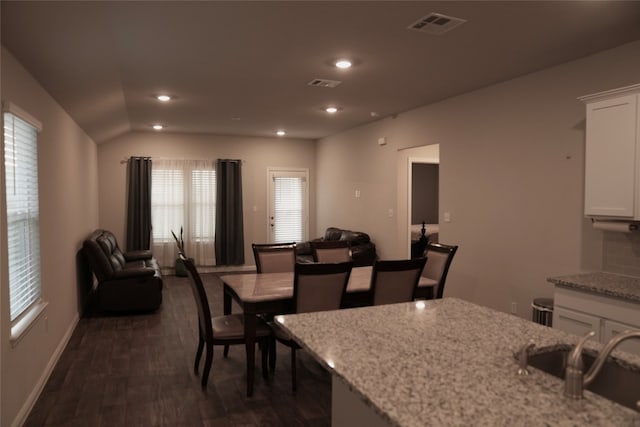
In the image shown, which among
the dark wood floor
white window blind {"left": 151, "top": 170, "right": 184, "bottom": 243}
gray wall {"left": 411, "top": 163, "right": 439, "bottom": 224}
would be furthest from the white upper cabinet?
gray wall {"left": 411, "top": 163, "right": 439, "bottom": 224}

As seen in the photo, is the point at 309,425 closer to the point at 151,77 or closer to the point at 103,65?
the point at 103,65

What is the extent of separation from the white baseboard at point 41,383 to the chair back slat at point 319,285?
1850mm

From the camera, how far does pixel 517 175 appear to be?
14.7ft

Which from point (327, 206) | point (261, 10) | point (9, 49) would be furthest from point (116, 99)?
point (327, 206)

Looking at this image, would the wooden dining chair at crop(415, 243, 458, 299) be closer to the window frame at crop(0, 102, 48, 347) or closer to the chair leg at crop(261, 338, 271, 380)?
the chair leg at crop(261, 338, 271, 380)

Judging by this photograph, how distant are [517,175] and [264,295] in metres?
2.78

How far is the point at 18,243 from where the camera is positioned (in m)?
3.01

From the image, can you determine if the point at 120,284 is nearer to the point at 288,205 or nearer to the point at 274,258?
the point at 274,258

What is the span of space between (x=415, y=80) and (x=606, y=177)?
1.99 meters

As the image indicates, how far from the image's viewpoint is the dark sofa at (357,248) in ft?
22.3

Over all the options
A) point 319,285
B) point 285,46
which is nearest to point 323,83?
point 285,46

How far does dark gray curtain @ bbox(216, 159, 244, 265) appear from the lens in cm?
856

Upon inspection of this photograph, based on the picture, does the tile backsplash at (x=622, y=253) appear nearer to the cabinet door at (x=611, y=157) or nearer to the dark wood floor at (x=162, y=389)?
the cabinet door at (x=611, y=157)

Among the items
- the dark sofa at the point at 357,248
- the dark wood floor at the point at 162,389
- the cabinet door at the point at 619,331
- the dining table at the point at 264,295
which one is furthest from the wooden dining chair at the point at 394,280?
the dark sofa at the point at 357,248
